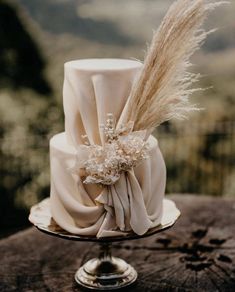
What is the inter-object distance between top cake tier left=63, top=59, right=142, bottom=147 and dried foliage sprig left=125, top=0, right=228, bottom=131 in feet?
0.28

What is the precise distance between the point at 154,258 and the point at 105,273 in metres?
0.42

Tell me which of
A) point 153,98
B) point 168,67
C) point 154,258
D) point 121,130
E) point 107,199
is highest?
point 168,67

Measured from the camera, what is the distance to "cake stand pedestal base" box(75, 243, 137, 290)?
10.2 feet

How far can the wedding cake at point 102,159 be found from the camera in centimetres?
277

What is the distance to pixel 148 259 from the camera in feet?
11.4

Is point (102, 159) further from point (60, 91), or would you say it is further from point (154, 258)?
point (60, 91)

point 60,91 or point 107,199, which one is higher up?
point 60,91

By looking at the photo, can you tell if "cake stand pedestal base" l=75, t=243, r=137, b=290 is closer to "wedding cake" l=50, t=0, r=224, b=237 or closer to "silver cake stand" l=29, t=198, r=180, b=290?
"silver cake stand" l=29, t=198, r=180, b=290

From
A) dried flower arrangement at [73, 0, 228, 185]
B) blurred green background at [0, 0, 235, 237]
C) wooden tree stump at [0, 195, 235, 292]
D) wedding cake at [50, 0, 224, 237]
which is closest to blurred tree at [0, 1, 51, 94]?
blurred green background at [0, 0, 235, 237]

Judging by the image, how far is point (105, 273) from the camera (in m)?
3.14

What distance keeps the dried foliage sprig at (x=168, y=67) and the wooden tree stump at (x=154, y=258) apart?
879 millimetres

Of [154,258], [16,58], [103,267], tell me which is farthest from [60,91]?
[103,267]

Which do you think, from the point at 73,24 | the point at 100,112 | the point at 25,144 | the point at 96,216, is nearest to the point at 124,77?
the point at 100,112

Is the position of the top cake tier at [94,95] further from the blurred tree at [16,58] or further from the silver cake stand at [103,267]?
the blurred tree at [16,58]
